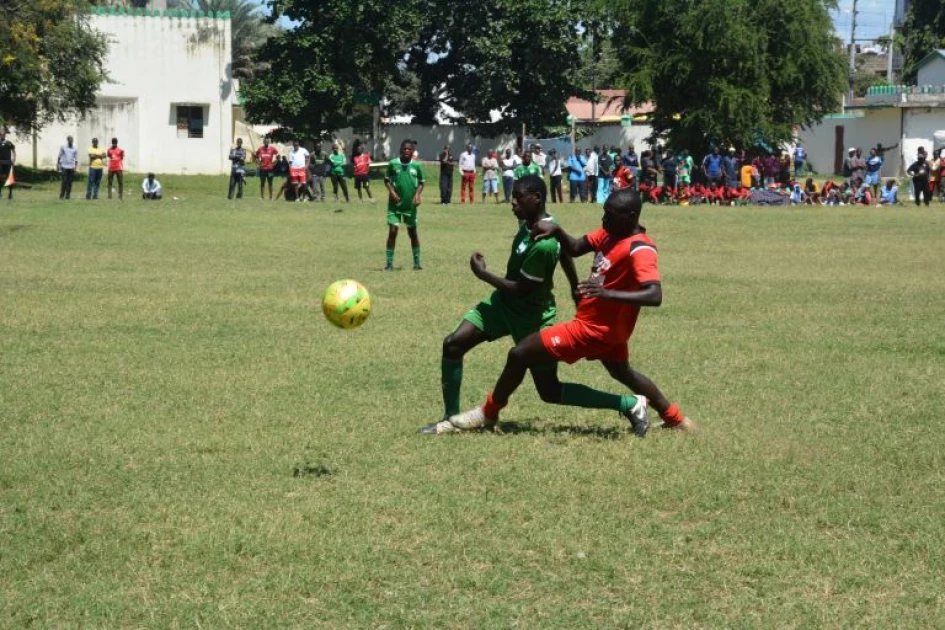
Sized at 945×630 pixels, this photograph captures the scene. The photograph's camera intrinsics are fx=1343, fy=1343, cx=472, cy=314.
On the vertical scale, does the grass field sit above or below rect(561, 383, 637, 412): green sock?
below

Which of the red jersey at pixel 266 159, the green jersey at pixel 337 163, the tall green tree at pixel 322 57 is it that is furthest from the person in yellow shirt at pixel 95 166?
the tall green tree at pixel 322 57

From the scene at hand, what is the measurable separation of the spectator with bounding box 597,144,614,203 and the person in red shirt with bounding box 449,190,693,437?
99.6 feet

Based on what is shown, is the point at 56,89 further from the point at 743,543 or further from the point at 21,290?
the point at 743,543

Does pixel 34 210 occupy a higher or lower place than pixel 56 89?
lower

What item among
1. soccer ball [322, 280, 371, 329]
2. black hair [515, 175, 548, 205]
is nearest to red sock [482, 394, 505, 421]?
soccer ball [322, 280, 371, 329]

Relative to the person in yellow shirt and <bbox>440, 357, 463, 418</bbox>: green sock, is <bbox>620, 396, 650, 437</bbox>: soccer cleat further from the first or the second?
the person in yellow shirt

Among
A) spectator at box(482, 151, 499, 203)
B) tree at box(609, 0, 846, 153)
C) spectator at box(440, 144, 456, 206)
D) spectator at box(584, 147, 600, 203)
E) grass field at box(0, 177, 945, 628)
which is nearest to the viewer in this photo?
grass field at box(0, 177, 945, 628)

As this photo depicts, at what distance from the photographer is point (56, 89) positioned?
4384 centimetres

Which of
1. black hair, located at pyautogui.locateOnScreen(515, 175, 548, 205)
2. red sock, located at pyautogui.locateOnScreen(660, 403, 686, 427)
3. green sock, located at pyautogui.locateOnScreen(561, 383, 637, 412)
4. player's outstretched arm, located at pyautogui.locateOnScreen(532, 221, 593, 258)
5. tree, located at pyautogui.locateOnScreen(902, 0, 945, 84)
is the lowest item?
red sock, located at pyautogui.locateOnScreen(660, 403, 686, 427)

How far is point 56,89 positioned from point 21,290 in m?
29.9

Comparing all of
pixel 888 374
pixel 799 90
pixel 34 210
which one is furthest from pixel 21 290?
pixel 799 90

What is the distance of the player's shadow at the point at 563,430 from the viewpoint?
325 inches

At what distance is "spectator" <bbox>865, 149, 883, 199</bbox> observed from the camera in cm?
3972

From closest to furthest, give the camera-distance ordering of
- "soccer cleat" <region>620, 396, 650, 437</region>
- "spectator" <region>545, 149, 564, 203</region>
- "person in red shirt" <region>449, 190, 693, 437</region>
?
"person in red shirt" <region>449, 190, 693, 437</region>
"soccer cleat" <region>620, 396, 650, 437</region>
"spectator" <region>545, 149, 564, 203</region>
